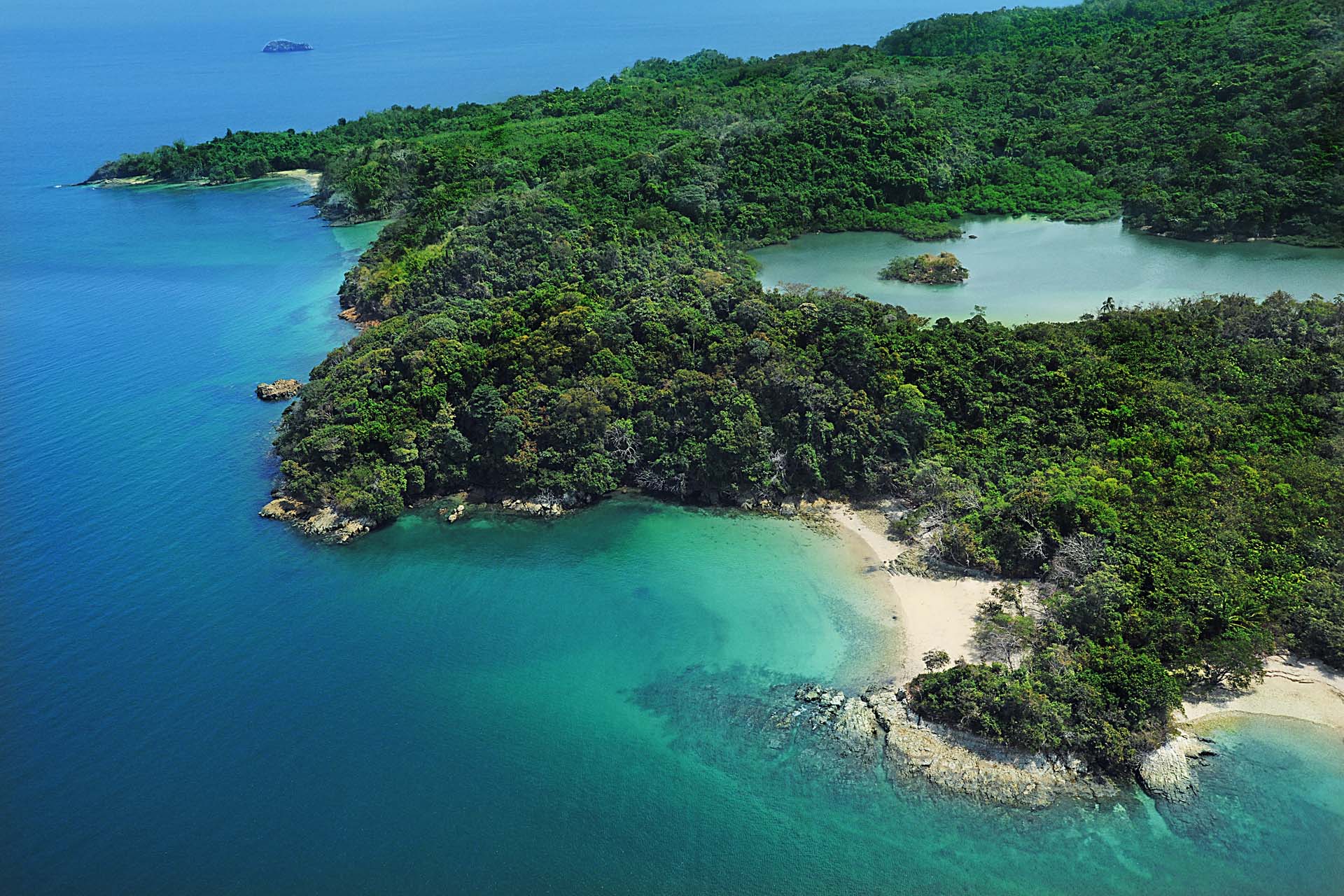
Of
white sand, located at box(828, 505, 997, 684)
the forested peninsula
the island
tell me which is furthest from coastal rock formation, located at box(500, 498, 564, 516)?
the island

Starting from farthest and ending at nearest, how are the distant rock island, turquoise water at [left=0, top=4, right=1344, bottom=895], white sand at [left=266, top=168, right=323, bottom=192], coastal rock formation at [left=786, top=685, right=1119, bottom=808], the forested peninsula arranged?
the distant rock island, white sand at [left=266, top=168, right=323, bottom=192], the forested peninsula, coastal rock formation at [left=786, top=685, right=1119, bottom=808], turquoise water at [left=0, top=4, right=1344, bottom=895]

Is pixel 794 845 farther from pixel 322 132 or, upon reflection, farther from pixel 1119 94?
pixel 322 132

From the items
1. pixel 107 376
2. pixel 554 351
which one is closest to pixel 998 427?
pixel 554 351

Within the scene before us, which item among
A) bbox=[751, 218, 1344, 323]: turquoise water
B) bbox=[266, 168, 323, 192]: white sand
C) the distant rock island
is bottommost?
bbox=[751, 218, 1344, 323]: turquoise water

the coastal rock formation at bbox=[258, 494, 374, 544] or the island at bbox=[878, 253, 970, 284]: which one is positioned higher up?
the island at bbox=[878, 253, 970, 284]

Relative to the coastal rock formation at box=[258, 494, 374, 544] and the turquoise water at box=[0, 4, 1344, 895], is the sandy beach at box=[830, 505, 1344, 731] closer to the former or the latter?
the turquoise water at box=[0, 4, 1344, 895]

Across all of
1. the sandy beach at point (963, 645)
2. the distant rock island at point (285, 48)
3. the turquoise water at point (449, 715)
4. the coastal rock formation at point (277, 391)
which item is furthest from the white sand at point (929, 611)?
the distant rock island at point (285, 48)

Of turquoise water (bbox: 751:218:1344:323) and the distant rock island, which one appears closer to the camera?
turquoise water (bbox: 751:218:1344:323)
